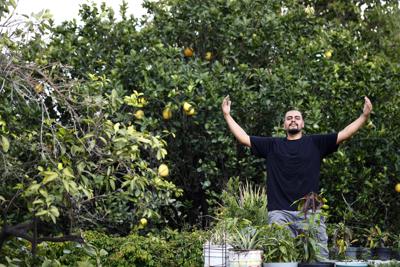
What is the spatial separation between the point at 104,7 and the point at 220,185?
2.75 metres

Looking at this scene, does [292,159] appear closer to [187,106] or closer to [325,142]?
[325,142]

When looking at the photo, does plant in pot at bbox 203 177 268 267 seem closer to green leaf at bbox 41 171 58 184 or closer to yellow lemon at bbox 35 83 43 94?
green leaf at bbox 41 171 58 184

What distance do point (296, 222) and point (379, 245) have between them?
203cm

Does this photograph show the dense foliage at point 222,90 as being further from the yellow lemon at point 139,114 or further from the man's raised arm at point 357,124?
the man's raised arm at point 357,124

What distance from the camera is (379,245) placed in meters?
8.03

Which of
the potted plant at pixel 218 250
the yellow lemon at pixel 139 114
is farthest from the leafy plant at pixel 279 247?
the yellow lemon at pixel 139 114

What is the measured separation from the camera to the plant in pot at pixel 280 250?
18.0ft

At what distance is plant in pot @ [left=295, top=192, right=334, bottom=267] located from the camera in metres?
5.58

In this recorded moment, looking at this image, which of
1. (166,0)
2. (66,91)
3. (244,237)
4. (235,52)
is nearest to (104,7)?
(166,0)

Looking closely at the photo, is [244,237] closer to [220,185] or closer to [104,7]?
[220,185]

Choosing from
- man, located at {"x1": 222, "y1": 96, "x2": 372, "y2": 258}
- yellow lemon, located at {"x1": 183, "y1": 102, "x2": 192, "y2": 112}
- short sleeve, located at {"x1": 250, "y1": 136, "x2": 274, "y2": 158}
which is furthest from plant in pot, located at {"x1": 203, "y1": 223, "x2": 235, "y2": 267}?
yellow lemon, located at {"x1": 183, "y1": 102, "x2": 192, "y2": 112}

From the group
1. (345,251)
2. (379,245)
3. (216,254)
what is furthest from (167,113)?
(216,254)

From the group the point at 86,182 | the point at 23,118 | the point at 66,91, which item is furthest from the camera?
the point at 23,118

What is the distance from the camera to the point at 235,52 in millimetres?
10750
